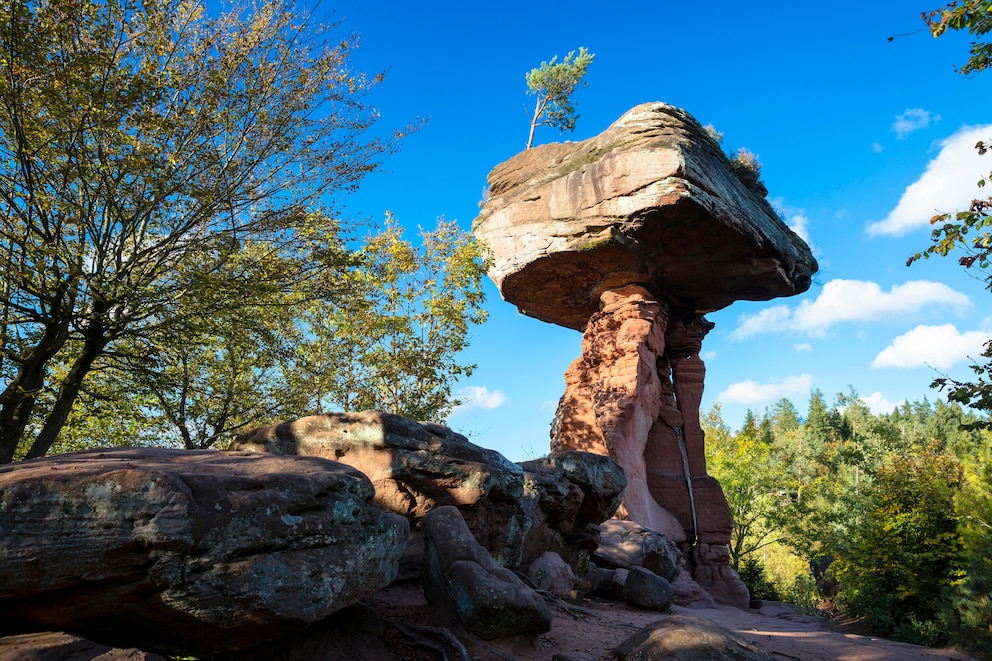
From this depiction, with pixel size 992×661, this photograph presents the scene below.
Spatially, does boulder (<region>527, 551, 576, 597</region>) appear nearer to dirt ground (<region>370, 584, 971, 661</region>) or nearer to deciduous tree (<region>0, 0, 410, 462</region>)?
dirt ground (<region>370, 584, 971, 661</region>)

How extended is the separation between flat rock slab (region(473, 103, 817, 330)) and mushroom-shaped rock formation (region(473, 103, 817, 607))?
0.15ft

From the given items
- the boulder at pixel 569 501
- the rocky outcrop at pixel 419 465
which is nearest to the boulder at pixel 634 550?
the boulder at pixel 569 501

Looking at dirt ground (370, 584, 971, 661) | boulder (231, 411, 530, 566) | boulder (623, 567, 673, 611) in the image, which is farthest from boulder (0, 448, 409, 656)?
boulder (623, 567, 673, 611)

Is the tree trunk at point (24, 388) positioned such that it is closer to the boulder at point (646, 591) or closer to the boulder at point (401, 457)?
the boulder at point (401, 457)

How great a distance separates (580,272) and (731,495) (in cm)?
1467

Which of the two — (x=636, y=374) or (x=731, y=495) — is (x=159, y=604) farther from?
(x=731, y=495)

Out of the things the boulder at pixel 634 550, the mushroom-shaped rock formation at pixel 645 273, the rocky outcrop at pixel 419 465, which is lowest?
the boulder at pixel 634 550

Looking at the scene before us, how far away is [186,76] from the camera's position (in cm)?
985

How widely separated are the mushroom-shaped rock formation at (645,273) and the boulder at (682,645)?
9.15 metres

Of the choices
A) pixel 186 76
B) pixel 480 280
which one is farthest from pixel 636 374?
pixel 186 76

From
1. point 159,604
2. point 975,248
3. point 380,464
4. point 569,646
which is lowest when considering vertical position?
point 569,646

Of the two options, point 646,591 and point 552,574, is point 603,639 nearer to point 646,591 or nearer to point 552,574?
point 552,574

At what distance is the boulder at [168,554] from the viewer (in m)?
3.70

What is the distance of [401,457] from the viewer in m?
7.30
